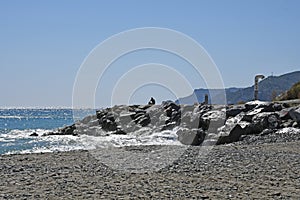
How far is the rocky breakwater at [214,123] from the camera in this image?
2072 centimetres

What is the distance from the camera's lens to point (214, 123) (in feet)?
79.8

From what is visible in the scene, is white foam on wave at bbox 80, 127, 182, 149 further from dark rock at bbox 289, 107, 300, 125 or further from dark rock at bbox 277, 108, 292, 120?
dark rock at bbox 289, 107, 300, 125

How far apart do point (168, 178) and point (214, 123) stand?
572 inches

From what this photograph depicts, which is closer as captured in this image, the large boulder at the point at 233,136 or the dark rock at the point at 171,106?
the large boulder at the point at 233,136

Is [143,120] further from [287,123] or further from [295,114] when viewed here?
[295,114]

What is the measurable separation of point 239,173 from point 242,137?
33.5 ft

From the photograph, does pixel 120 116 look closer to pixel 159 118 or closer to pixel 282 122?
pixel 159 118

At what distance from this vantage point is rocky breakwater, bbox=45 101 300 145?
20719 mm

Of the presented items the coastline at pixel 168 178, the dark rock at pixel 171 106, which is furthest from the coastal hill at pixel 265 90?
the coastline at pixel 168 178

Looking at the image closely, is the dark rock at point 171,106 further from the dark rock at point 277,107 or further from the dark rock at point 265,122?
the dark rock at point 265,122

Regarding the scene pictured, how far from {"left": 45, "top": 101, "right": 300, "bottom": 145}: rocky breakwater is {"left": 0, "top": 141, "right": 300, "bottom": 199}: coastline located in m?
6.61

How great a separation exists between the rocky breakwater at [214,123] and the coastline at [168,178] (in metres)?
6.61

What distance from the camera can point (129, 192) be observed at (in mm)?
8648

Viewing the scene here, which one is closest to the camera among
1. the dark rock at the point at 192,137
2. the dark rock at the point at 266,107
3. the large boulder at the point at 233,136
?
the large boulder at the point at 233,136
